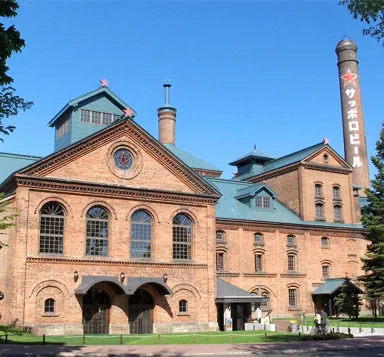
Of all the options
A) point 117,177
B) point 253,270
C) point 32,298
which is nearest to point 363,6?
point 117,177

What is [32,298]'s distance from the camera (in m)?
30.4

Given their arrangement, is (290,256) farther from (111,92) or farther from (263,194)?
(111,92)

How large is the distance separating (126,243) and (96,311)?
441 centimetres

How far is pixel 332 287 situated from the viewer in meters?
44.7

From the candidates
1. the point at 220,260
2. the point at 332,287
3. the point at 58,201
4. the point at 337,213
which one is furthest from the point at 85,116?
the point at 337,213

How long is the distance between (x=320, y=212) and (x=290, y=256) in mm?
5625

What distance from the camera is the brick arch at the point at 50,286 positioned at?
3055cm

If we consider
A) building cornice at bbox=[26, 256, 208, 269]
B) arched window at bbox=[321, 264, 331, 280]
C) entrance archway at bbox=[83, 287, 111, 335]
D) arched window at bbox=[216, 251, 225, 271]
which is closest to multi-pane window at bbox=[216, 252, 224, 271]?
arched window at bbox=[216, 251, 225, 271]

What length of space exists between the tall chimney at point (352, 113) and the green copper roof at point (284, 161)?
14.6 meters

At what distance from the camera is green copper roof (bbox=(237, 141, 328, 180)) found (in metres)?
49.5

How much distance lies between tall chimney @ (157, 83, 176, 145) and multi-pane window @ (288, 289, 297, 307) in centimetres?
2076

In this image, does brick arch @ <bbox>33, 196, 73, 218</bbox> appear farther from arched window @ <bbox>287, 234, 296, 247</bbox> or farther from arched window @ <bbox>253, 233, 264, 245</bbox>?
arched window @ <bbox>287, 234, 296, 247</bbox>

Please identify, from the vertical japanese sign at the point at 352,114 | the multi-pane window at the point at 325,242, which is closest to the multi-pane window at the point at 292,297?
the multi-pane window at the point at 325,242

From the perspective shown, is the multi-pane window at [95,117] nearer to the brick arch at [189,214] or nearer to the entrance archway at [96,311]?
the brick arch at [189,214]
